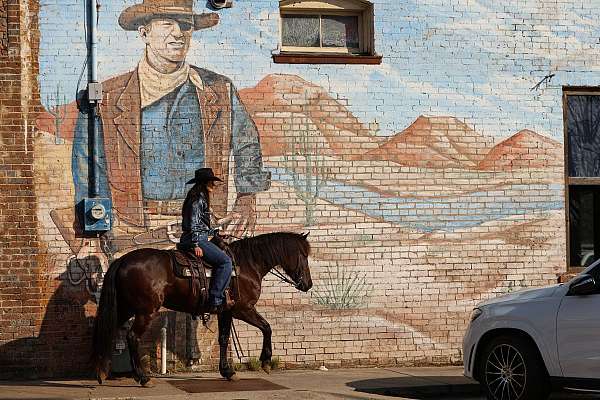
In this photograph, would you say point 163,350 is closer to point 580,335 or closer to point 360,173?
point 360,173

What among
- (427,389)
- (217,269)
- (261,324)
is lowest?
(427,389)

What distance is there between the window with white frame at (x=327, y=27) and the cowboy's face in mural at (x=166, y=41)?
1.46 meters

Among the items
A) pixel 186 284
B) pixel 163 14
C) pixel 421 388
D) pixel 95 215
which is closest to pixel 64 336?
pixel 95 215

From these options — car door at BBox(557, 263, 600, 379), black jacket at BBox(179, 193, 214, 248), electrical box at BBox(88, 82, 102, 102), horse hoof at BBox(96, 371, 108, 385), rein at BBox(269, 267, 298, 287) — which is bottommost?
horse hoof at BBox(96, 371, 108, 385)

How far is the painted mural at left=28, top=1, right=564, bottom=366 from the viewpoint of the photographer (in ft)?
46.1

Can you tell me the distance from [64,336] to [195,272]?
2423 millimetres

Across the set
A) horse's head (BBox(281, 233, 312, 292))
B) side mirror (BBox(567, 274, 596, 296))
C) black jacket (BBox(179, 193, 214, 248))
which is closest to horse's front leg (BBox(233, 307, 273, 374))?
horse's head (BBox(281, 233, 312, 292))

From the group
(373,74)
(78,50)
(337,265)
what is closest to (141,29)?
(78,50)

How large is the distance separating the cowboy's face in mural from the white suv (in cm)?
578

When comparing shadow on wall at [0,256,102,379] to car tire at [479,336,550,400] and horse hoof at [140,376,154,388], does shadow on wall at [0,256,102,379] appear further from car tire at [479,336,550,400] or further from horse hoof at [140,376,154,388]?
car tire at [479,336,550,400]

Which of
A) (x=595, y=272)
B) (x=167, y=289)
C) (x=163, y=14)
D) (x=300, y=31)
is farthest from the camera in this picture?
(x=300, y=31)

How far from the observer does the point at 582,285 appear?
1021cm

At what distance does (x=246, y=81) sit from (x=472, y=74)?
3.44 m

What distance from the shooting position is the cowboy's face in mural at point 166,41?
1427cm
